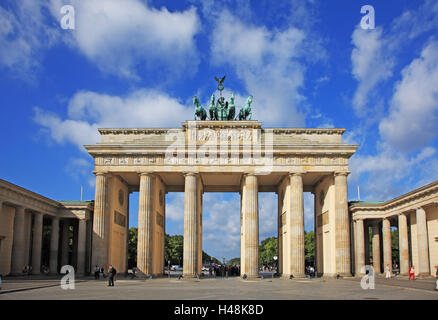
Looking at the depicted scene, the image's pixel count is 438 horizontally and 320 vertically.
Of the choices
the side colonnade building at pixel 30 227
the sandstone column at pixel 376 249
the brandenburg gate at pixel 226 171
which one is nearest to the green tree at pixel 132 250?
the side colonnade building at pixel 30 227

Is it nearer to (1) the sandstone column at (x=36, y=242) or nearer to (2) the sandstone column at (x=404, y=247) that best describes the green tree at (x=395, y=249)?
(2) the sandstone column at (x=404, y=247)

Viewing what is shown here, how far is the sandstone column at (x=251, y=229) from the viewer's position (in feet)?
150

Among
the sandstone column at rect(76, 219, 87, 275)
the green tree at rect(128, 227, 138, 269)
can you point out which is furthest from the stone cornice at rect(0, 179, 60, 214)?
the green tree at rect(128, 227, 138, 269)

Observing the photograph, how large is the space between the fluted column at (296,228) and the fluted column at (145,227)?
48.8 ft

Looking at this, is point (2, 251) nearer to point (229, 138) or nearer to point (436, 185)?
point (229, 138)

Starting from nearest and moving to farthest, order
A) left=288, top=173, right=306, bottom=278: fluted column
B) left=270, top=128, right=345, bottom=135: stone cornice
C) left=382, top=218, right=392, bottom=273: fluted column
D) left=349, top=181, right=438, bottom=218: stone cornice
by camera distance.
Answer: left=349, top=181, right=438, bottom=218: stone cornice, left=288, top=173, right=306, bottom=278: fluted column, left=382, top=218, right=392, bottom=273: fluted column, left=270, top=128, right=345, bottom=135: stone cornice

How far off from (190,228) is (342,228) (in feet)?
51.9

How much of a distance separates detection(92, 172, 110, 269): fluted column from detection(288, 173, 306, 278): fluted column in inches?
767

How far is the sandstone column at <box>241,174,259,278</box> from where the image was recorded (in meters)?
45.6

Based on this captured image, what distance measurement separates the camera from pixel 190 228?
4600 centimetres

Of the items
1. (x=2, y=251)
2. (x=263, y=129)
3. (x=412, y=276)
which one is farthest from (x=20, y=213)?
(x=412, y=276)

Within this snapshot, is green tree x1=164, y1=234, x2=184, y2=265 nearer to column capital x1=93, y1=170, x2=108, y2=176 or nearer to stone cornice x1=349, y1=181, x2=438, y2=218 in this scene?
column capital x1=93, y1=170, x2=108, y2=176
